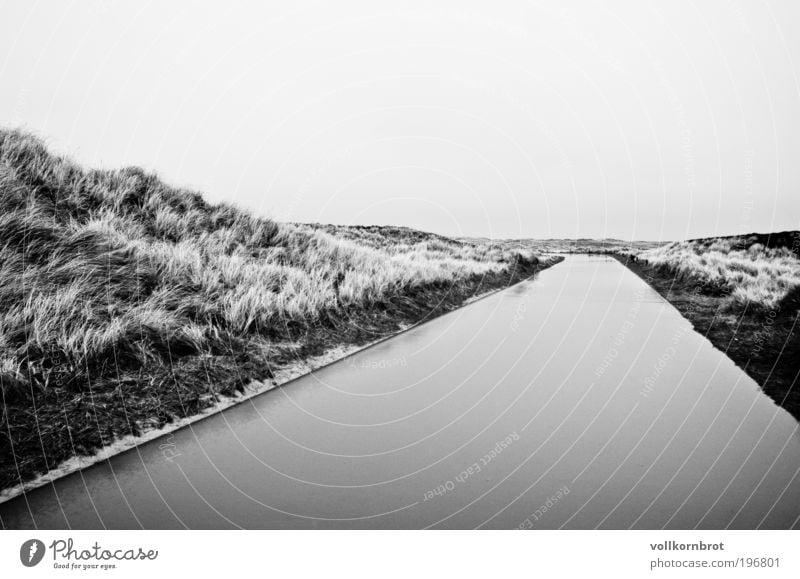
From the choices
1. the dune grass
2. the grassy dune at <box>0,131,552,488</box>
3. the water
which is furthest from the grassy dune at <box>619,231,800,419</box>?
the grassy dune at <box>0,131,552,488</box>

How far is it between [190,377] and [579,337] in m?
6.03

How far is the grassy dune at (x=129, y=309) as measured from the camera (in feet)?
13.4

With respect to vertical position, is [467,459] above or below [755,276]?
below

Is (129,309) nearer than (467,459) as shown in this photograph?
No

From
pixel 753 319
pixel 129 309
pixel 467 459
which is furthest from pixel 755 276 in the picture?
pixel 129 309

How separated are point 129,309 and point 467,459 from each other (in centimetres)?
462

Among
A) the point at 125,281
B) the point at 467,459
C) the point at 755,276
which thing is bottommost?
the point at 125,281

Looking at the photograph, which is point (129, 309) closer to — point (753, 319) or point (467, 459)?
point (467, 459)

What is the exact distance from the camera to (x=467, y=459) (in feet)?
11.7

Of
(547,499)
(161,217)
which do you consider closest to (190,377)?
(547,499)

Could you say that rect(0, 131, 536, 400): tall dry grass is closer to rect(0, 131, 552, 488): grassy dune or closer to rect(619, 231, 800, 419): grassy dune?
rect(0, 131, 552, 488): grassy dune

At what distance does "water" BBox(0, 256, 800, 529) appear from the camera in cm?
296

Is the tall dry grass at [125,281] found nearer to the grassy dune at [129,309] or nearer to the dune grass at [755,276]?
the grassy dune at [129,309]

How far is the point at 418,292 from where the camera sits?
12.8 metres
